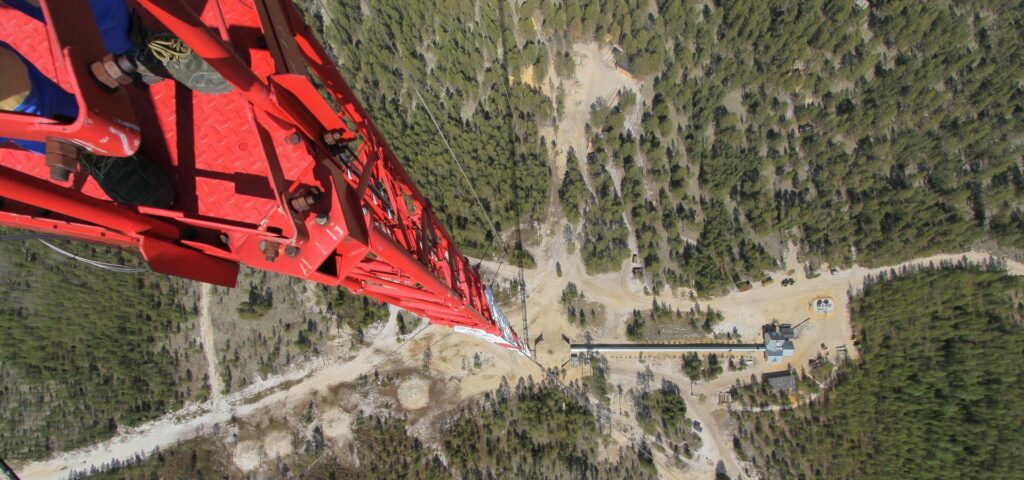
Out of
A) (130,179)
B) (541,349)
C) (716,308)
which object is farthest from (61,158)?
(716,308)

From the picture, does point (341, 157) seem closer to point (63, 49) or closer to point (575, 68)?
point (63, 49)

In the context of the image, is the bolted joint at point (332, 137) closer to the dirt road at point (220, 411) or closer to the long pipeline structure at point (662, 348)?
the dirt road at point (220, 411)

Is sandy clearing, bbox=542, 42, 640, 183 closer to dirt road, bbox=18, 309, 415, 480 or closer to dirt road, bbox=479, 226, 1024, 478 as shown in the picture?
dirt road, bbox=479, 226, 1024, 478

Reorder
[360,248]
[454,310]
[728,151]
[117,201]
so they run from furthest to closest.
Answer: [728,151]
[454,310]
[360,248]
[117,201]

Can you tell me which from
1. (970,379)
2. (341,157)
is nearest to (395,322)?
(341,157)

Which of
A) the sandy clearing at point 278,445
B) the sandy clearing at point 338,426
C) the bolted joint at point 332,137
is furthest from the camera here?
the sandy clearing at point 278,445

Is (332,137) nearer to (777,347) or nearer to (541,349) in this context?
(541,349)

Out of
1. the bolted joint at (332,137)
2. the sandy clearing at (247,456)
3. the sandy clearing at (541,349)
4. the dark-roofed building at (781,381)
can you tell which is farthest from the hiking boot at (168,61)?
the dark-roofed building at (781,381)
